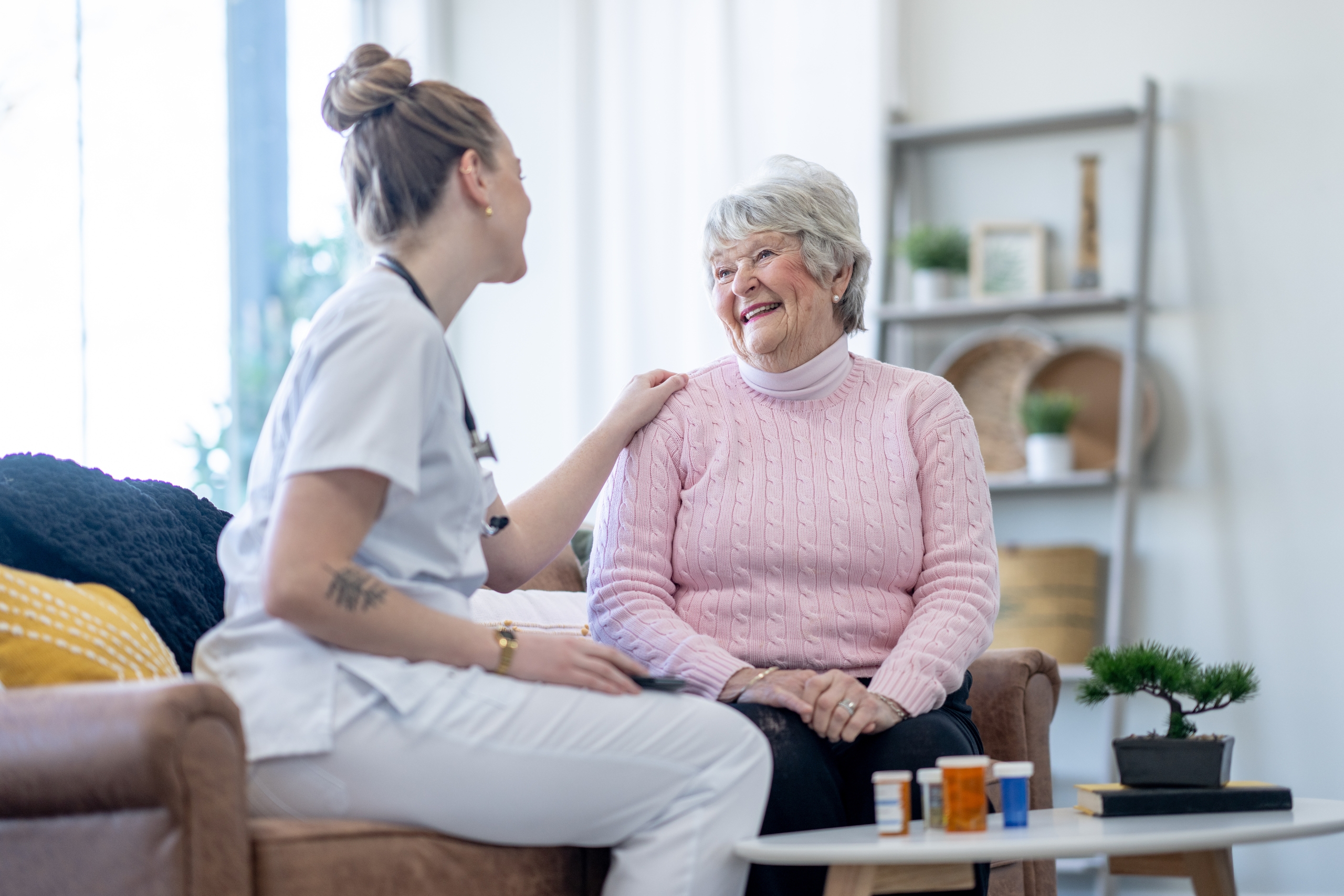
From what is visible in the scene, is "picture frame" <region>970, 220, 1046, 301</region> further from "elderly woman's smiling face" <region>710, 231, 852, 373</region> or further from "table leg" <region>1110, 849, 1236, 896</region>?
"table leg" <region>1110, 849, 1236, 896</region>

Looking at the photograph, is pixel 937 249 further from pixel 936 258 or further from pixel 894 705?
pixel 894 705

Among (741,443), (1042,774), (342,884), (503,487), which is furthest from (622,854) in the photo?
(503,487)

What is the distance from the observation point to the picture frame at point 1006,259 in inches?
143

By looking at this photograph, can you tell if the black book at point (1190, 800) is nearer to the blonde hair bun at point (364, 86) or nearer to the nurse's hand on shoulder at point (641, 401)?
the nurse's hand on shoulder at point (641, 401)

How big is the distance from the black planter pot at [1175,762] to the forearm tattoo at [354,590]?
88cm

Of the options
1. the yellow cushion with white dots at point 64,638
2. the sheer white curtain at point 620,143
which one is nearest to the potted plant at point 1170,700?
the yellow cushion with white dots at point 64,638

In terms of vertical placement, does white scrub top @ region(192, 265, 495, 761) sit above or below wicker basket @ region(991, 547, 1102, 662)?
above

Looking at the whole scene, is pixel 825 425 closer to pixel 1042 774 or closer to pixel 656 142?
pixel 1042 774

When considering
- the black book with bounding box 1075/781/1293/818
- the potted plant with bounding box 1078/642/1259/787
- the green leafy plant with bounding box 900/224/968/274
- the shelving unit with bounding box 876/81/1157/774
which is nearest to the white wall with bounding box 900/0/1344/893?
the shelving unit with bounding box 876/81/1157/774

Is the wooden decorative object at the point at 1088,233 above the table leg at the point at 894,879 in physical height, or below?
above

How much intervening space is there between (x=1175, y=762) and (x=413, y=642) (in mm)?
908

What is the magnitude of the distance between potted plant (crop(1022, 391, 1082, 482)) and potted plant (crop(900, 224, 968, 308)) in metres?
0.39

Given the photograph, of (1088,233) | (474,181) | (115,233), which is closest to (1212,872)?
(474,181)

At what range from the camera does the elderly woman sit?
1766 millimetres
